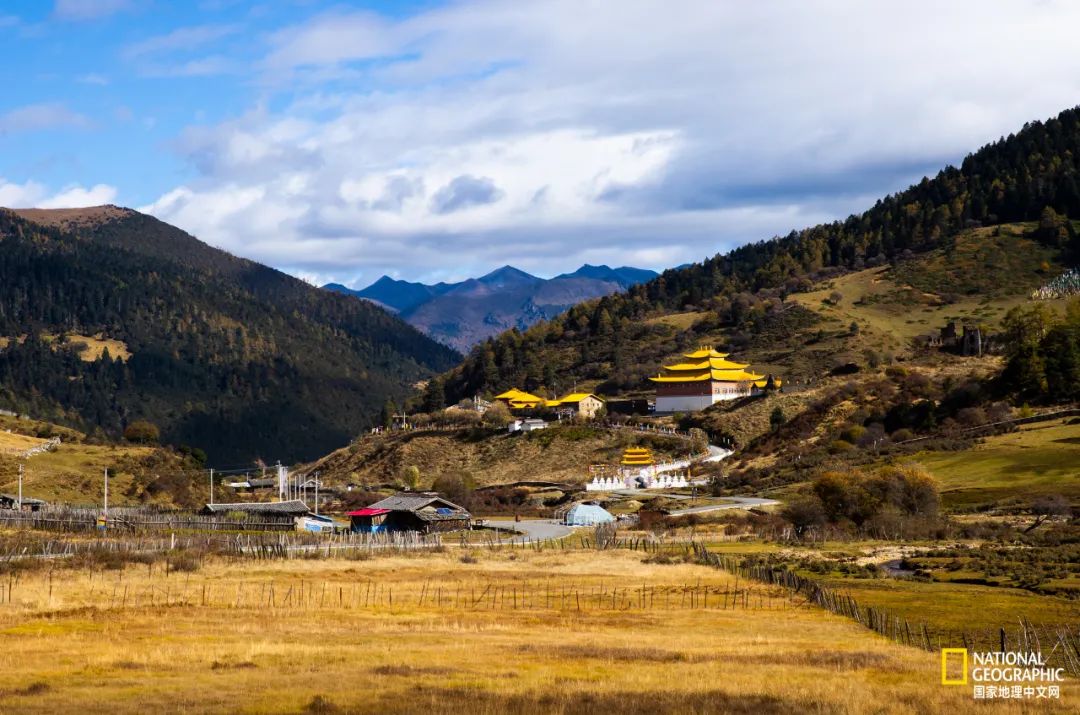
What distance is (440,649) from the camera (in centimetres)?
3516

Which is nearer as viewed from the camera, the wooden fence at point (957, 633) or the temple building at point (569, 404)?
the wooden fence at point (957, 633)

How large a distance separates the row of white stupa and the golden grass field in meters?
59.3

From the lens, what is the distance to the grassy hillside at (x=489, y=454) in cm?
13175

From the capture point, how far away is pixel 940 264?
198625 millimetres

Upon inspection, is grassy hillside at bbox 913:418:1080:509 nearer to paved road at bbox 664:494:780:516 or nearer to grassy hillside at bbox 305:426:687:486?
paved road at bbox 664:494:780:516

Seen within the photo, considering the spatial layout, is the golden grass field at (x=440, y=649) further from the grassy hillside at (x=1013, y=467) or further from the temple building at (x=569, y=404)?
the temple building at (x=569, y=404)

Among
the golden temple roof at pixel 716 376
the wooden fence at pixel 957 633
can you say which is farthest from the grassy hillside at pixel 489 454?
the wooden fence at pixel 957 633

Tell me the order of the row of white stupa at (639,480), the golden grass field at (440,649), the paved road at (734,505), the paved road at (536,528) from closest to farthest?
1. the golden grass field at (440,649)
2. the paved road at (536,528)
3. the paved road at (734,505)
4. the row of white stupa at (639,480)

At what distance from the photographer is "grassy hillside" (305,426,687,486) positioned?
131750mm

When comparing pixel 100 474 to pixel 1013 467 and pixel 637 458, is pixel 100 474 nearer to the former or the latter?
pixel 637 458

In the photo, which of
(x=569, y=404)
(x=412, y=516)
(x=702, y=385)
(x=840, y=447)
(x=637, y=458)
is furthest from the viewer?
(x=569, y=404)

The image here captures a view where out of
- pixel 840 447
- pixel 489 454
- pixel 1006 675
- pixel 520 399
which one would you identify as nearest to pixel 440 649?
pixel 1006 675

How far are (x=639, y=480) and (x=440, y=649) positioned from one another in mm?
83175

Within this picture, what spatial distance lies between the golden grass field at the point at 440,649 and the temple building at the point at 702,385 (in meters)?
92.3
